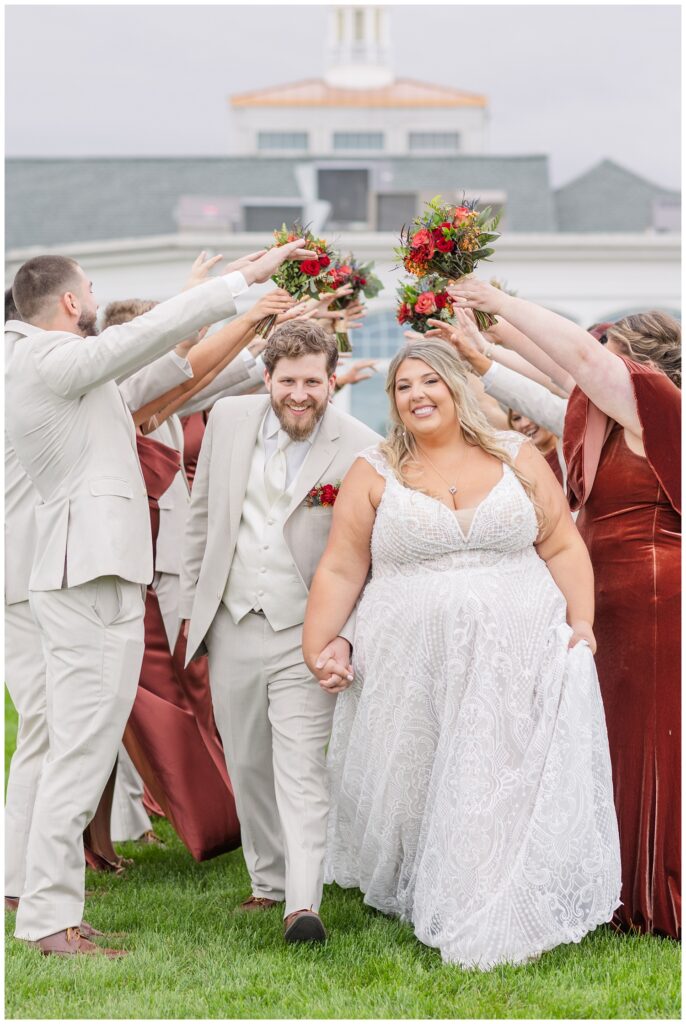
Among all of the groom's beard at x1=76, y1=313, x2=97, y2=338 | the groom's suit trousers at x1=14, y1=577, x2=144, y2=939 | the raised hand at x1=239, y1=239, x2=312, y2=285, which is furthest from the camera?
the groom's beard at x1=76, y1=313, x2=97, y2=338

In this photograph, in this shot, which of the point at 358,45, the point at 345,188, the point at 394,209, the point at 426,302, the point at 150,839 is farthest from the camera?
the point at 358,45

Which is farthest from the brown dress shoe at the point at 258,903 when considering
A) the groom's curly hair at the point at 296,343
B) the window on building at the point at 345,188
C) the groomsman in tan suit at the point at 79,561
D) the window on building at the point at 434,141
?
the window on building at the point at 434,141

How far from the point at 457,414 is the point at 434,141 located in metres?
64.6

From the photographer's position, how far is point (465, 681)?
499 centimetres

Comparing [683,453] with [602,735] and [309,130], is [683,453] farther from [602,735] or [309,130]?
[309,130]

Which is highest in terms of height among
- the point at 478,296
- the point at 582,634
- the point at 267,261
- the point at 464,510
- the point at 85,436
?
the point at 267,261

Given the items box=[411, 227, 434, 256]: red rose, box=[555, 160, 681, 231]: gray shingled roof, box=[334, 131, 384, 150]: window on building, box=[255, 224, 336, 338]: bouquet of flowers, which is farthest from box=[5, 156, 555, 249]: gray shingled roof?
box=[411, 227, 434, 256]: red rose

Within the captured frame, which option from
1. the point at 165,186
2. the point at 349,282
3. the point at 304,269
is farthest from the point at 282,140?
the point at 304,269

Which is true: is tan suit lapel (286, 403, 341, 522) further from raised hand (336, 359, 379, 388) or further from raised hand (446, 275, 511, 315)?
raised hand (336, 359, 379, 388)

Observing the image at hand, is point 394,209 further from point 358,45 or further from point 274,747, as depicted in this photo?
point 358,45

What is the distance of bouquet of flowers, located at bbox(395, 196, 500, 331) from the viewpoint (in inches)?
216

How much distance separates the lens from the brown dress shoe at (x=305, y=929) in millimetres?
4949

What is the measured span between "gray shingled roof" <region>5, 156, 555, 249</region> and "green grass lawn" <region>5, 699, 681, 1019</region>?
3471cm

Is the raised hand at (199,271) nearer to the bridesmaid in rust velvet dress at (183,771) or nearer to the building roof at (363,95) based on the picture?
the bridesmaid in rust velvet dress at (183,771)
